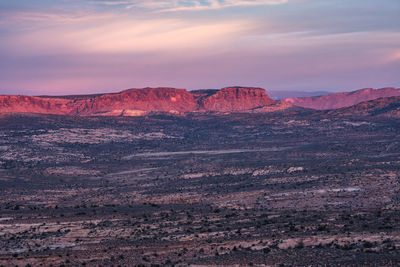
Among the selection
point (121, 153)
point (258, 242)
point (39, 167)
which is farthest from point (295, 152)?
point (258, 242)

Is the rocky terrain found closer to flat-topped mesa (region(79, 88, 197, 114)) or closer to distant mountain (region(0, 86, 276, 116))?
distant mountain (region(0, 86, 276, 116))

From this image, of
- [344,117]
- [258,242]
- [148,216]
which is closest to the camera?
[258,242]

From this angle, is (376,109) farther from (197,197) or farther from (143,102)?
(197,197)

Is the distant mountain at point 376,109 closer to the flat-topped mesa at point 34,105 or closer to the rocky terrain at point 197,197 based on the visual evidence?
the rocky terrain at point 197,197

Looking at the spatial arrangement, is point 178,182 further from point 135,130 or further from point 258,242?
point 135,130

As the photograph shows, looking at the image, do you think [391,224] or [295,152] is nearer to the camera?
[391,224]

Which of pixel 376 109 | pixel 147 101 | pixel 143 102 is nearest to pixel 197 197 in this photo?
pixel 376 109

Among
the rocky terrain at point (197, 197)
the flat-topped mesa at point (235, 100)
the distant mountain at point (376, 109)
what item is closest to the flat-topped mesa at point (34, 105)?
the rocky terrain at point (197, 197)
